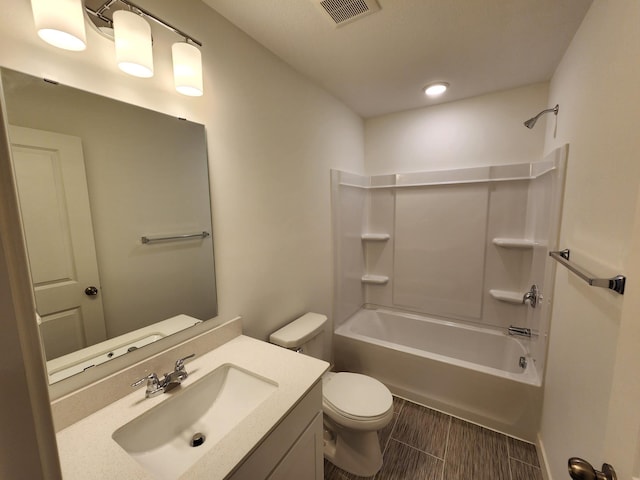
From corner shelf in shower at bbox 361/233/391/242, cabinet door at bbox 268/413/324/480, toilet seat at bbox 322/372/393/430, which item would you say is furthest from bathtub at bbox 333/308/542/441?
cabinet door at bbox 268/413/324/480

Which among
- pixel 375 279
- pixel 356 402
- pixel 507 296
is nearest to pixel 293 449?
pixel 356 402

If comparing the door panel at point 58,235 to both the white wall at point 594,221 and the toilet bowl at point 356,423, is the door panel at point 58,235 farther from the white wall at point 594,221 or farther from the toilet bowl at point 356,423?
the white wall at point 594,221

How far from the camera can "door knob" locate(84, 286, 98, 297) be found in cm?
97

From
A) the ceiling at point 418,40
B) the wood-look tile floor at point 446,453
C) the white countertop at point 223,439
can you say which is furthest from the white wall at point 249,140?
the wood-look tile floor at point 446,453

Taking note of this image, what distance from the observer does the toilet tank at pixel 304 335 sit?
1.64m

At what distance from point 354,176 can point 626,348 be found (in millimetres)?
2312

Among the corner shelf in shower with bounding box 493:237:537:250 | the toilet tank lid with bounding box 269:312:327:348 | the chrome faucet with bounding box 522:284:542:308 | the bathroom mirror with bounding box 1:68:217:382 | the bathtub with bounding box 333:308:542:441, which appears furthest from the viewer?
the corner shelf in shower with bounding box 493:237:537:250

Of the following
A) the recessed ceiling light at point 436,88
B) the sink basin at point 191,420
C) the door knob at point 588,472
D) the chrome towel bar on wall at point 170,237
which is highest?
the recessed ceiling light at point 436,88

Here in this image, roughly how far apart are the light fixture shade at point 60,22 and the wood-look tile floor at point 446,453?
2.30 m

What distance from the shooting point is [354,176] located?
8.72 feet

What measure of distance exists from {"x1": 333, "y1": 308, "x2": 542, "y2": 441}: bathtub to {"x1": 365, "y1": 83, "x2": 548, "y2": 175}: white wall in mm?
1526

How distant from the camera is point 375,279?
2.90m

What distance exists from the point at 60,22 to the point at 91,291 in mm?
846

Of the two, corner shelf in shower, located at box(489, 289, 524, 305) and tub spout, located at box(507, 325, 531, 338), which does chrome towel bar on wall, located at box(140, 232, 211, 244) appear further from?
tub spout, located at box(507, 325, 531, 338)
